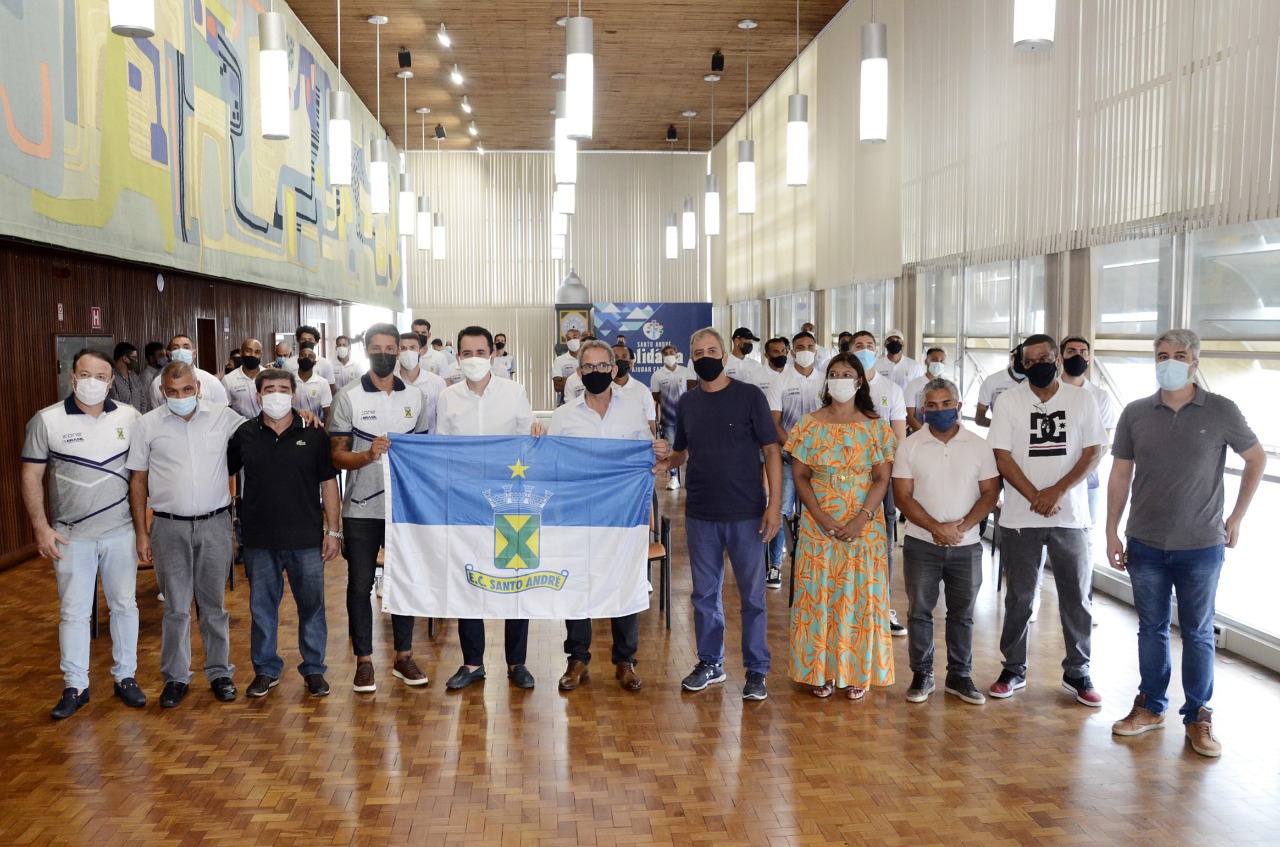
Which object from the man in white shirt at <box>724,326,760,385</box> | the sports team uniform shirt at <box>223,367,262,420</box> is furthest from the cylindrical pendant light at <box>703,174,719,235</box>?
the sports team uniform shirt at <box>223,367,262,420</box>

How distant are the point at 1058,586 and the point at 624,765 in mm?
2337

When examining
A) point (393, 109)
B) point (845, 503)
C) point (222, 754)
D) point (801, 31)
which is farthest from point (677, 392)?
point (393, 109)

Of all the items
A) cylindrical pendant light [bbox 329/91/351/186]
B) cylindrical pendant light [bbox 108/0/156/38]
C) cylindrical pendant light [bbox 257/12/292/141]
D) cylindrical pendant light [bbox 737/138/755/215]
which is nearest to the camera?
cylindrical pendant light [bbox 108/0/156/38]

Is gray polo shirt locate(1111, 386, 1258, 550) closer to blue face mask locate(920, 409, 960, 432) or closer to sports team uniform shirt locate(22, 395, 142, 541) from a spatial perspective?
blue face mask locate(920, 409, 960, 432)

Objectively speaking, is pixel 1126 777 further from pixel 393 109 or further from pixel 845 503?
pixel 393 109

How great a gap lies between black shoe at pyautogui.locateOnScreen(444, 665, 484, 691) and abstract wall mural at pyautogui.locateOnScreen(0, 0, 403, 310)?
12.6 feet

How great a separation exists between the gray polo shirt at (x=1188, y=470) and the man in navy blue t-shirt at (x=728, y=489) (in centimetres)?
161

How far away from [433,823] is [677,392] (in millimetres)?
8198

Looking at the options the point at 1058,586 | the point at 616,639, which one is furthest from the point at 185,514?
the point at 1058,586

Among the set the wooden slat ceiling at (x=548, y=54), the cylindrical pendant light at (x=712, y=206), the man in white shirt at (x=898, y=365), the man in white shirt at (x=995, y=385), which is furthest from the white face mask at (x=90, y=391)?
the cylindrical pendant light at (x=712, y=206)

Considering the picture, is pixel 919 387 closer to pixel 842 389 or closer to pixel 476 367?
pixel 842 389

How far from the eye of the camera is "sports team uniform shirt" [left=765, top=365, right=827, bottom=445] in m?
8.02

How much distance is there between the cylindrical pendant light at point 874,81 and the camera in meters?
6.06

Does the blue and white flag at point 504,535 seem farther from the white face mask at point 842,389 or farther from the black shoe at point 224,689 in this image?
the white face mask at point 842,389
